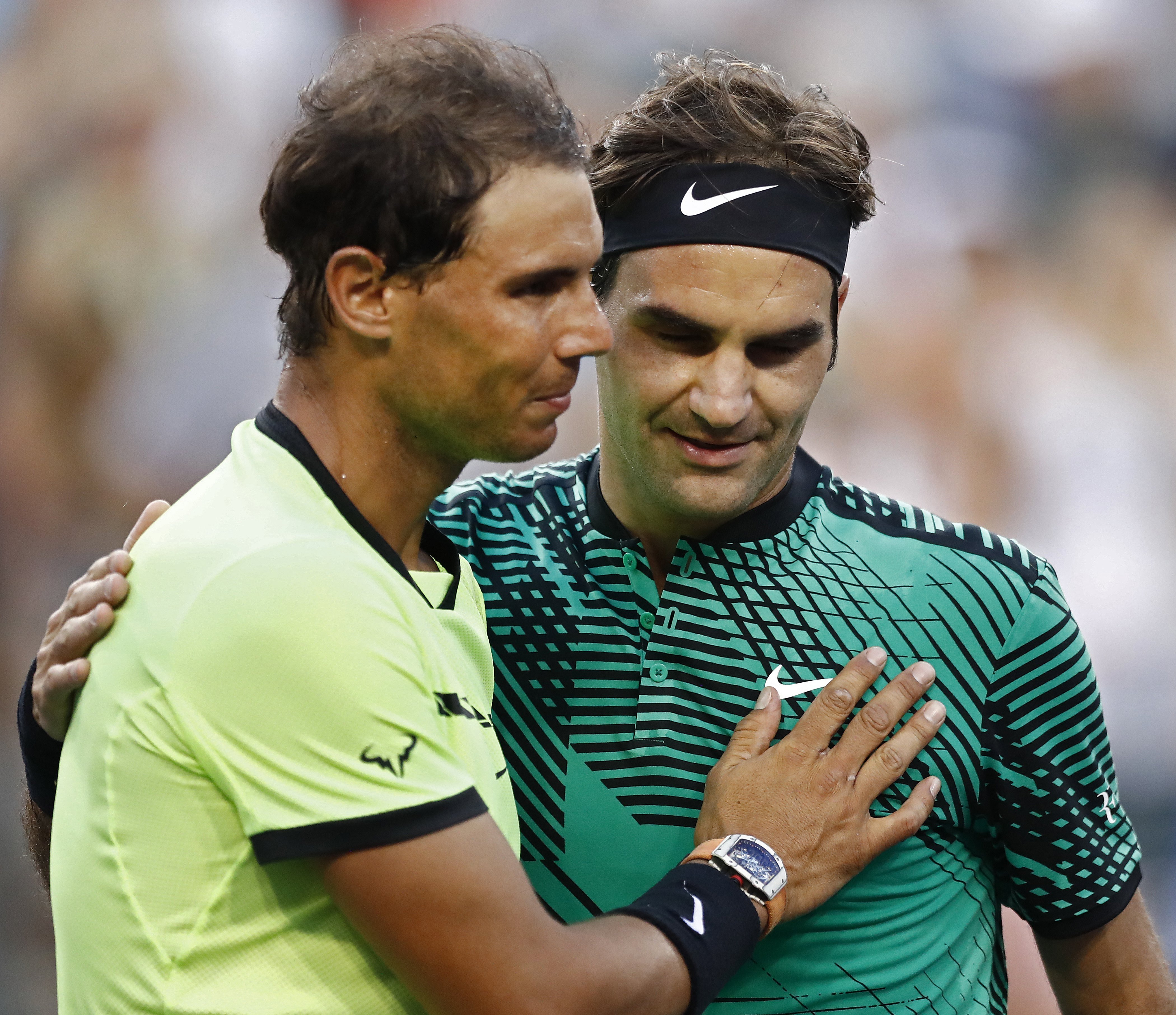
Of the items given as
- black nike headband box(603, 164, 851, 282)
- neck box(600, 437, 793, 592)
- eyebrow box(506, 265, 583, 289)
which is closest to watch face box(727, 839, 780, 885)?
neck box(600, 437, 793, 592)

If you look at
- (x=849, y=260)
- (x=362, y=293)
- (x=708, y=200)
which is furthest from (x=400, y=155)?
(x=849, y=260)

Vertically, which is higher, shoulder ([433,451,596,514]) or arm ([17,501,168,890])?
shoulder ([433,451,596,514])

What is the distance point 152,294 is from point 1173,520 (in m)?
4.10

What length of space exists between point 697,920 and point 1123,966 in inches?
38.7

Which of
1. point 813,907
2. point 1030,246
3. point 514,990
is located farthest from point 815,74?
point 514,990

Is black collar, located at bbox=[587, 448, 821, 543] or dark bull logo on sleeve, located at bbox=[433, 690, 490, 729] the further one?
black collar, located at bbox=[587, 448, 821, 543]

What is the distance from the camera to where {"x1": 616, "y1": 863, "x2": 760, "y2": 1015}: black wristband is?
5.43 ft

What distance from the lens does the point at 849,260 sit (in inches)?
206

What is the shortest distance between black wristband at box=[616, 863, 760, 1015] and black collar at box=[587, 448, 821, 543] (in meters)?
0.64

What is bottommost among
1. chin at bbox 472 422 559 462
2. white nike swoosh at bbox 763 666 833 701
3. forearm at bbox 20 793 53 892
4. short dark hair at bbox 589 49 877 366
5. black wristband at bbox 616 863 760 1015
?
forearm at bbox 20 793 53 892

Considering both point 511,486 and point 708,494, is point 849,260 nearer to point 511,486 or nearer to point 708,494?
point 511,486

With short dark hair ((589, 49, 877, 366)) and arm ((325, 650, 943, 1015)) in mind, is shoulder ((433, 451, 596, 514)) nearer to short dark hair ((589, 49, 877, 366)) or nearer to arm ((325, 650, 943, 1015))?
short dark hair ((589, 49, 877, 366))

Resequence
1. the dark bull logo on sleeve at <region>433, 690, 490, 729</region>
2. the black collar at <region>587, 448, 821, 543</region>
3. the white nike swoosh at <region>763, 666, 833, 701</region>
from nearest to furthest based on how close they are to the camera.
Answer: the dark bull logo on sleeve at <region>433, 690, 490, 729</region>
the white nike swoosh at <region>763, 666, 833, 701</region>
the black collar at <region>587, 448, 821, 543</region>

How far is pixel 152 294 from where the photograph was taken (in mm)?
5246
